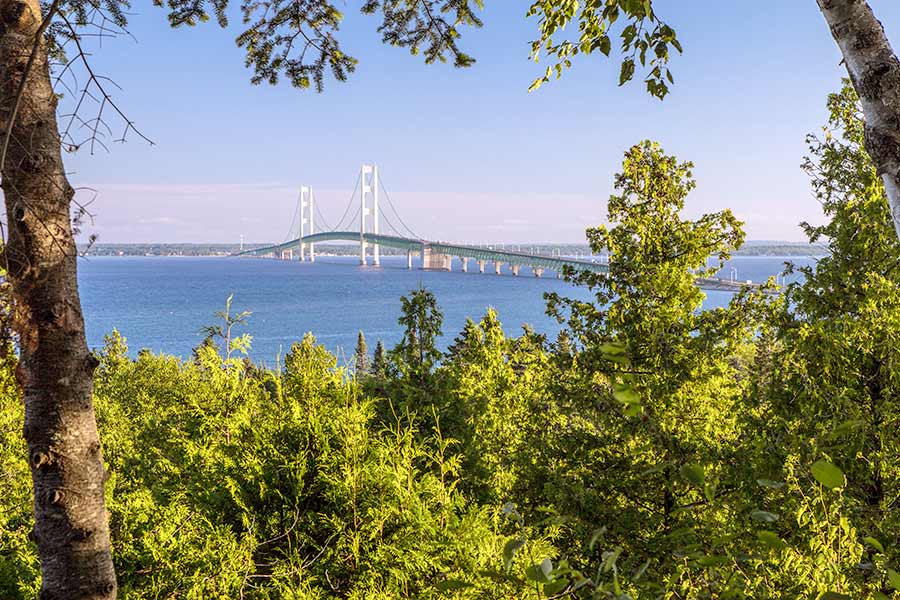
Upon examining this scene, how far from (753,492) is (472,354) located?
884 centimetres

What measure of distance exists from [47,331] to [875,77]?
2.82 metres

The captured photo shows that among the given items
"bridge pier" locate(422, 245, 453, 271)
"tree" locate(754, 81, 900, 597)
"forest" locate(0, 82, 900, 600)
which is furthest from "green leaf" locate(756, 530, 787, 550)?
"bridge pier" locate(422, 245, 453, 271)

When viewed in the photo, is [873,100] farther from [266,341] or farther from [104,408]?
[266,341]

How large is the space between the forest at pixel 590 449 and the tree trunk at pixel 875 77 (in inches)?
45.7

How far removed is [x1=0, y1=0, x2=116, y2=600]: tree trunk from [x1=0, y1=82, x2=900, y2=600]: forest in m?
0.13

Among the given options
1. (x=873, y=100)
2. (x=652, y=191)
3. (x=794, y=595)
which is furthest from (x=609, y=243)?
(x=873, y=100)

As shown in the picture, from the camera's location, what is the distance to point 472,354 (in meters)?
14.8

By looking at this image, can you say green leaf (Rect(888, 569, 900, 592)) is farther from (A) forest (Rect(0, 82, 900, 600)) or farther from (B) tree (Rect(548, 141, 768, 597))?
(B) tree (Rect(548, 141, 768, 597))

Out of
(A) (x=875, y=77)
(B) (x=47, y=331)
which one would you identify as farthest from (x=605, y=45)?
(B) (x=47, y=331)

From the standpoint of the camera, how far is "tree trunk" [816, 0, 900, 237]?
157cm

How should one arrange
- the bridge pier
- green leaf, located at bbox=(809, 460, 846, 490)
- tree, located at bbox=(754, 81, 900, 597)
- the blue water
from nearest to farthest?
1. green leaf, located at bbox=(809, 460, 846, 490)
2. tree, located at bbox=(754, 81, 900, 597)
3. the blue water
4. the bridge pier

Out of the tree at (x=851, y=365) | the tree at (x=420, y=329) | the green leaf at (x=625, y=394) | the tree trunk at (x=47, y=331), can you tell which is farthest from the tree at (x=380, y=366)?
the green leaf at (x=625, y=394)

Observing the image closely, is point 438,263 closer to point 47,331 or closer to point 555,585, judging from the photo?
point 47,331

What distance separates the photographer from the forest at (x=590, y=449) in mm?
3982
